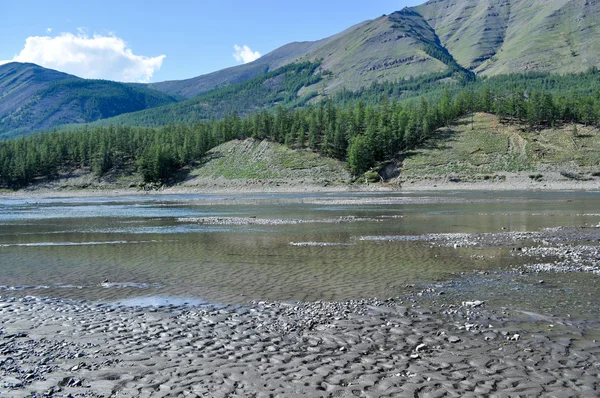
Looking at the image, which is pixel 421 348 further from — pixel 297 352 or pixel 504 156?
pixel 504 156

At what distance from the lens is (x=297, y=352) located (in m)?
12.0

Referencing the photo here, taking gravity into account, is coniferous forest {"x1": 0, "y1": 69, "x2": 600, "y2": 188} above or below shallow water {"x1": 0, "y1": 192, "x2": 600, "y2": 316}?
above

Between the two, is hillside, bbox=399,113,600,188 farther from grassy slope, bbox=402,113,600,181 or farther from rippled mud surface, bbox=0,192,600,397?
rippled mud surface, bbox=0,192,600,397

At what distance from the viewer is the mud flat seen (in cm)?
988

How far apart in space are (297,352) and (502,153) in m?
137

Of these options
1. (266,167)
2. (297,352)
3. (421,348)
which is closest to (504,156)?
(266,167)

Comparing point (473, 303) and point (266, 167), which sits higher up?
point (266, 167)

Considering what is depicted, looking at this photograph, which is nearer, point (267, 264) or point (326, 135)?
point (267, 264)

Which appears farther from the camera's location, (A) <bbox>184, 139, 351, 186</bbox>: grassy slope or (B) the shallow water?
(A) <bbox>184, 139, 351, 186</bbox>: grassy slope

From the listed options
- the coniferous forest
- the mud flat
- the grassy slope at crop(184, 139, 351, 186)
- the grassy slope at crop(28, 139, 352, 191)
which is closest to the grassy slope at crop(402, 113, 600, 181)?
the coniferous forest

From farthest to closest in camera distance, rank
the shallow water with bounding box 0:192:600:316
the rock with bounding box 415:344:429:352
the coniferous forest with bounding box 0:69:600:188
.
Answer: the coniferous forest with bounding box 0:69:600:188 → the shallow water with bounding box 0:192:600:316 → the rock with bounding box 415:344:429:352

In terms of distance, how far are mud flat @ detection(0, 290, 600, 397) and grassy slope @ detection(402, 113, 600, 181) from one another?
381 feet

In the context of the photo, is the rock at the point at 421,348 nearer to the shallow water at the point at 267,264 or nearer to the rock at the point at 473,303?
the rock at the point at 473,303

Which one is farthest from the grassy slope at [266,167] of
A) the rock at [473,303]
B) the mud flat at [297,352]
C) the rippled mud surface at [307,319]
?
the mud flat at [297,352]
